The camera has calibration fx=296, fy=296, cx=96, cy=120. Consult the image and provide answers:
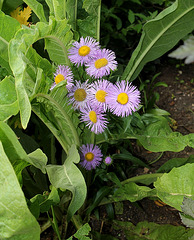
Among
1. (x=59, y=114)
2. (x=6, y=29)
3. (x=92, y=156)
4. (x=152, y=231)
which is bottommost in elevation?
(x=152, y=231)

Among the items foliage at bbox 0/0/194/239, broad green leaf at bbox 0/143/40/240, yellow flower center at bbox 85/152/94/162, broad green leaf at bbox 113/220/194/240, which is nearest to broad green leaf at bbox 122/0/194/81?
foliage at bbox 0/0/194/239

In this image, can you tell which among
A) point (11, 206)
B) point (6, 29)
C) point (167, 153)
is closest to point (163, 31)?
point (6, 29)

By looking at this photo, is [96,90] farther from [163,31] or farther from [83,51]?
[163,31]

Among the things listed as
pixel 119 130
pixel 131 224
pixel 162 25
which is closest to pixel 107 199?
pixel 131 224

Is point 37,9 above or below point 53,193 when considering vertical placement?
above

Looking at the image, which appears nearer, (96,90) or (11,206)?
(11,206)

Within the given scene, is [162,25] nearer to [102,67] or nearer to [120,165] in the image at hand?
[102,67]
